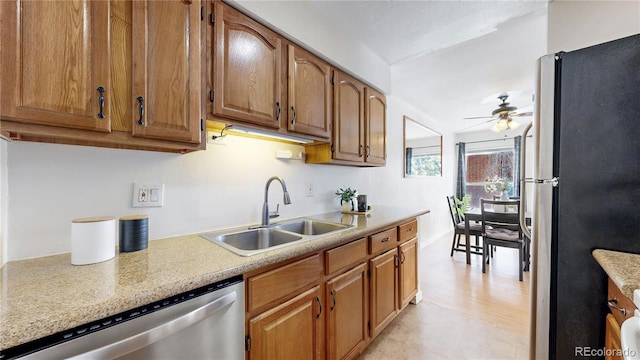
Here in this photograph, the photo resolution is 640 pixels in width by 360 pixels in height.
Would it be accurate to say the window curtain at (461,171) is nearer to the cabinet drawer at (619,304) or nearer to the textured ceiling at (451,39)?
the textured ceiling at (451,39)

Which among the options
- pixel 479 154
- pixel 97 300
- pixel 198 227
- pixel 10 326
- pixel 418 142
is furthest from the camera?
pixel 479 154

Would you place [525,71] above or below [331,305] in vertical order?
above

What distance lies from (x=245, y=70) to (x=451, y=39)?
1736 mm

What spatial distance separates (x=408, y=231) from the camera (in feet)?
6.93

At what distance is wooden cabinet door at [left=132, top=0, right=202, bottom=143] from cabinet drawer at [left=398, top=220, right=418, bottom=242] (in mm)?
1629

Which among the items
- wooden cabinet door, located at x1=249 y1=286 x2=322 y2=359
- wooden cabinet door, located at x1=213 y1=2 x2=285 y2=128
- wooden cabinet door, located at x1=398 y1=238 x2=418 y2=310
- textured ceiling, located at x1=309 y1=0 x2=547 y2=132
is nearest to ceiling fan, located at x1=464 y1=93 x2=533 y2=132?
textured ceiling, located at x1=309 y1=0 x2=547 y2=132

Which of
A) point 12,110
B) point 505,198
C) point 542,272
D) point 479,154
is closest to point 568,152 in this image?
point 542,272

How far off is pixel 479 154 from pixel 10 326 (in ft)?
22.7

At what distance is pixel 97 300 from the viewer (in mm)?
632

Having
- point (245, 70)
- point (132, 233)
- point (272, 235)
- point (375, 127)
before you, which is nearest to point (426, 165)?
point (375, 127)

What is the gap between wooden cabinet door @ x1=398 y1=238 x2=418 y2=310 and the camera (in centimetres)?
198

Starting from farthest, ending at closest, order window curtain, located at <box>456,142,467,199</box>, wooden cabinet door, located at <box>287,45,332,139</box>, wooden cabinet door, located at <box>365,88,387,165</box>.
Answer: window curtain, located at <box>456,142,467,199</box>
wooden cabinet door, located at <box>365,88,387,165</box>
wooden cabinet door, located at <box>287,45,332,139</box>

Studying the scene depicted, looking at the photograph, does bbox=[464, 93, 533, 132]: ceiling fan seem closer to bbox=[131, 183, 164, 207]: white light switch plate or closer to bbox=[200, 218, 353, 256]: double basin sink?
bbox=[200, 218, 353, 256]: double basin sink

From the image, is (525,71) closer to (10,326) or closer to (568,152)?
(568,152)
